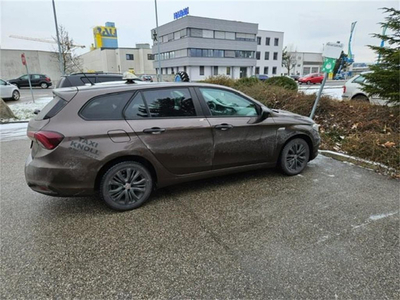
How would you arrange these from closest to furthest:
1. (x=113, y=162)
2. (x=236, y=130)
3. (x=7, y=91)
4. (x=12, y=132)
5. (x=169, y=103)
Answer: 1. (x=113, y=162)
2. (x=169, y=103)
3. (x=236, y=130)
4. (x=12, y=132)
5. (x=7, y=91)

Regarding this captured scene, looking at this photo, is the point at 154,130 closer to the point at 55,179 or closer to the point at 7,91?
the point at 55,179

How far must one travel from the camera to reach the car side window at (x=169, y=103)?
352 cm

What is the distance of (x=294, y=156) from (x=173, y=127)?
2260mm

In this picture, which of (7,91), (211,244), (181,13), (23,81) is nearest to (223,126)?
(211,244)

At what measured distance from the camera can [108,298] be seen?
84.3 inches

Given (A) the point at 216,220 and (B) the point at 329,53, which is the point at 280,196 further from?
(B) the point at 329,53

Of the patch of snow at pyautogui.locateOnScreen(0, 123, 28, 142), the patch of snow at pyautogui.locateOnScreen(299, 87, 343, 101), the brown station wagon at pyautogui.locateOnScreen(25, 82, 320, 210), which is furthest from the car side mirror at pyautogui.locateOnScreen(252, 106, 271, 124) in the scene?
the patch of snow at pyautogui.locateOnScreen(0, 123, 28, 142)

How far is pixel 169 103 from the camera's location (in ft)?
11.9

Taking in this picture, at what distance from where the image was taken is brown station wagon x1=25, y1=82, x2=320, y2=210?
309 cm

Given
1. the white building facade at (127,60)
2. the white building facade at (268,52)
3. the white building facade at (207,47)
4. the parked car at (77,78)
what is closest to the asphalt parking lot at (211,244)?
the parked car at (77,78)

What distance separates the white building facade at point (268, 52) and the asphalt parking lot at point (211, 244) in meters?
60.1

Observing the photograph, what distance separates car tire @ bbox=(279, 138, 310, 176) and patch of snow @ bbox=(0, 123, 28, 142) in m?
7.42

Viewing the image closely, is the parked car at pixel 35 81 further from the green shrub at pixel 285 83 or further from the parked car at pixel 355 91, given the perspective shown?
the parked car at pixel 355 91

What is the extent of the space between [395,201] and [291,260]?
7.36 ft
